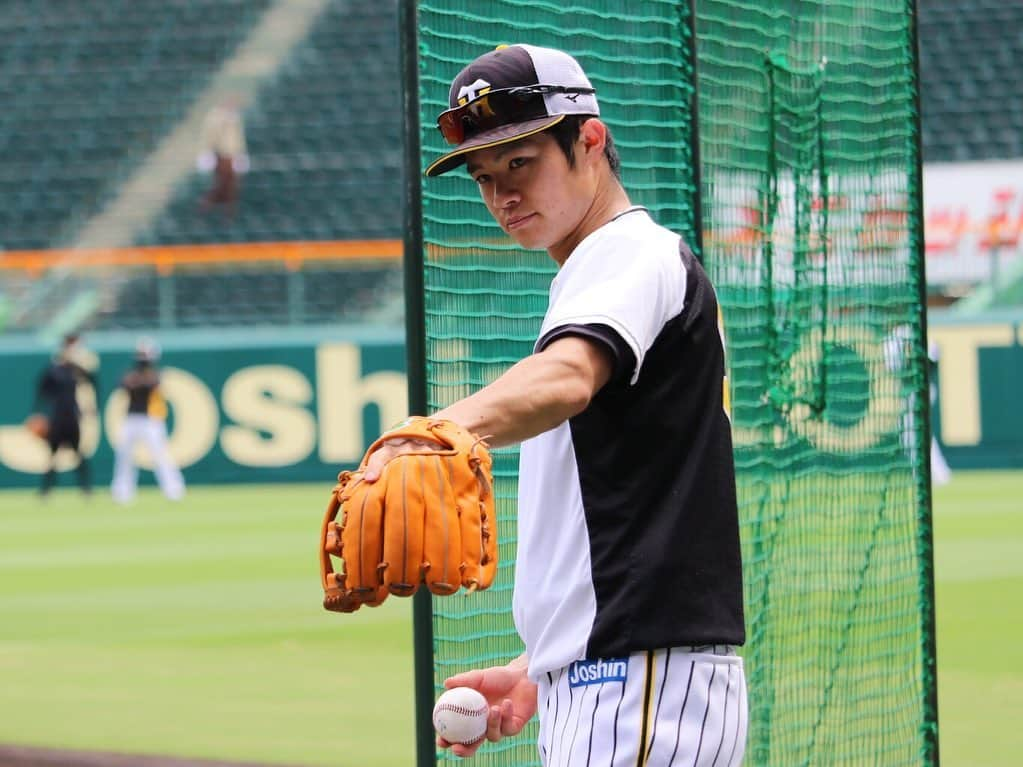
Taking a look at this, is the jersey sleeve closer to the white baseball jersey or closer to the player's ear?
the white baseball jersey

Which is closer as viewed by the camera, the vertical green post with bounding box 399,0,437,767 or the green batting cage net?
the vertical green post with bounding box 399,0,437,767

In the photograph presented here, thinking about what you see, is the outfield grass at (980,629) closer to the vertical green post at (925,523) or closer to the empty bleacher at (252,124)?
the vertical green post at (925,523)

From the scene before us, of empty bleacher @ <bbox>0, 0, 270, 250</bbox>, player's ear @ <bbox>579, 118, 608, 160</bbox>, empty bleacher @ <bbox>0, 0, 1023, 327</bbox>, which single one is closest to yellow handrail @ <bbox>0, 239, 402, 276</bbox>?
empty bleacher @ <bbox>0, 0, 1023, 327</bbox>

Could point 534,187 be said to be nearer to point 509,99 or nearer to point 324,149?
point 509,99

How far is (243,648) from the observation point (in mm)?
9867

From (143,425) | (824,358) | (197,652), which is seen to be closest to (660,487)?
(824,358)

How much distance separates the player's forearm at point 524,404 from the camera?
7.72 ft

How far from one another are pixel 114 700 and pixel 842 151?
4748 mm

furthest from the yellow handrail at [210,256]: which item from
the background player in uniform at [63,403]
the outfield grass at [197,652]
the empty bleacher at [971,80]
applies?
the empty bleacher at [971,80]

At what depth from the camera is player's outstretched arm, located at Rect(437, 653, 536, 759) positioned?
→ 3.22 metres

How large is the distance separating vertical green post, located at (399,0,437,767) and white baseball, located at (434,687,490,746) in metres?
0.52

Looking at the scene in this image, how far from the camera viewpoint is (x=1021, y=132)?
2478 centimetres

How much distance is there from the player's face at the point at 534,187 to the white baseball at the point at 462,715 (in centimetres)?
88

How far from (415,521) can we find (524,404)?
0.26 metres
